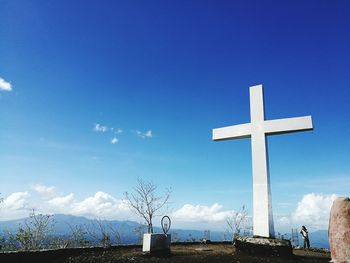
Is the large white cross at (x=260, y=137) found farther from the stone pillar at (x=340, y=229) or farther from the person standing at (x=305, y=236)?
the person standing at (x=305, y=236)

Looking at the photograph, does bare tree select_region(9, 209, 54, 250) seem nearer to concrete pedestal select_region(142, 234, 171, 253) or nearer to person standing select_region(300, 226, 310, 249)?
concrete pedestal select_region(142, 234, 171, 253)

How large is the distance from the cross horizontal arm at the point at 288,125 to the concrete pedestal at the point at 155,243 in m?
5.46

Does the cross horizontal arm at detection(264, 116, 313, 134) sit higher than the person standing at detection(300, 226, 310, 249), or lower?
higher

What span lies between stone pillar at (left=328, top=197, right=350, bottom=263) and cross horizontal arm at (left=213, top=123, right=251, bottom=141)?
186 inches

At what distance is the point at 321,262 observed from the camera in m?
8.52

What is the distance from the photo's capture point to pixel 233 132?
12133 mm

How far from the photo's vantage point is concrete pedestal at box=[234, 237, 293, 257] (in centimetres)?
943

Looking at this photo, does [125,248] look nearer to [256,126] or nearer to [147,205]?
[256,126]

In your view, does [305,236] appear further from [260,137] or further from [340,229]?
[340,229]

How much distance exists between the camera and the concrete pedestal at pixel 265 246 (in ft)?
30.9

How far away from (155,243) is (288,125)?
20.8 feet

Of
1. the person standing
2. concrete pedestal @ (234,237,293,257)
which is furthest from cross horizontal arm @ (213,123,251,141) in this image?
the person standing

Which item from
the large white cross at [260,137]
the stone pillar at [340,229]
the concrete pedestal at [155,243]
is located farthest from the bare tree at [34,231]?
the stone pillar at [340,229]

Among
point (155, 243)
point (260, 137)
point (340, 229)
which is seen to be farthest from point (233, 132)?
point (340, 229)
